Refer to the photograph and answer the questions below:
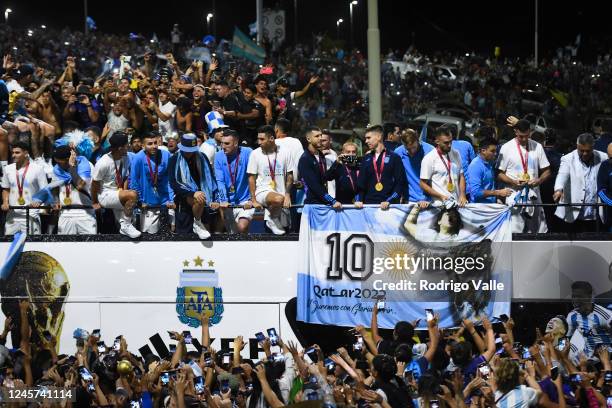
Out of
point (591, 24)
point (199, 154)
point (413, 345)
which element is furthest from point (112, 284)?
point (591, 24)

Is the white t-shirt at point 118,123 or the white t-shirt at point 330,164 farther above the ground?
the white t-shirt at point 118,123

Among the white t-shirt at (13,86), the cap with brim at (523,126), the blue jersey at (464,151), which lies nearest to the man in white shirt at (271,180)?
the blue jersey at (464,151)

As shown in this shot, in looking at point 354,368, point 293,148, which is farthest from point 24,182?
point 354,368

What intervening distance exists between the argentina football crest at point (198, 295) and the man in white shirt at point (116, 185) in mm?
811

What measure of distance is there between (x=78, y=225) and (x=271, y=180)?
7.96 ft

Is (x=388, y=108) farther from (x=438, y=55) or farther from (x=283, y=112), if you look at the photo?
(x=283, y=112)

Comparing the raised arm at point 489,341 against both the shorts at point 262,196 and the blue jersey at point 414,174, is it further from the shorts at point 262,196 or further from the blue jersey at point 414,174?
the shorts at point 262,196

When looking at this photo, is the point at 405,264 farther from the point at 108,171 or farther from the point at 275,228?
the point at 108,171

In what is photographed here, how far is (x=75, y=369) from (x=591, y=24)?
146 ft

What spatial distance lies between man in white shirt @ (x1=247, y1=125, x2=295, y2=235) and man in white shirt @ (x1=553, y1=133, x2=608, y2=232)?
10.7ft

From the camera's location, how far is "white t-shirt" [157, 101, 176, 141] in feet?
52.3

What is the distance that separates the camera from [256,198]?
13078 millimetres

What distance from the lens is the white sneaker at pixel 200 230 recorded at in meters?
12.8

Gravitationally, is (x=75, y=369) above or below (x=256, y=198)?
below
